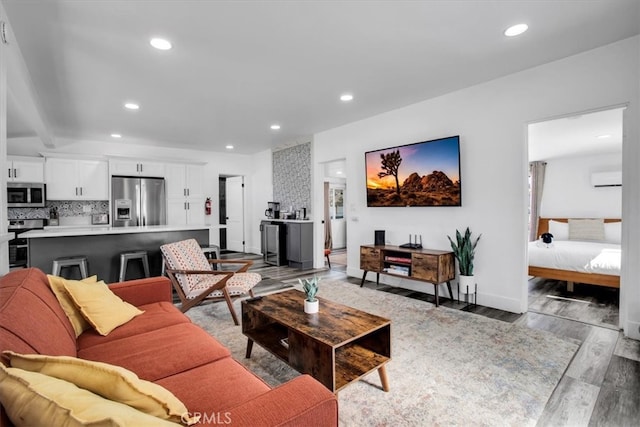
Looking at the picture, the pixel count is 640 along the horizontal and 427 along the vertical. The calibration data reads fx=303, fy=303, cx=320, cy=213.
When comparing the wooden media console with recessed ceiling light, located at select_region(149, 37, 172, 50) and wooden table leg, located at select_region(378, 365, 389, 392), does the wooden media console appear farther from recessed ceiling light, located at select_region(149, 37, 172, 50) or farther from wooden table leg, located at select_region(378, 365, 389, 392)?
recessed ceiling light, located at select_region(149, 37, 172, 50)

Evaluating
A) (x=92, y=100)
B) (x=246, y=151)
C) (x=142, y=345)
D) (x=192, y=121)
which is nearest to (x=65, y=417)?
(x=142, y=345)

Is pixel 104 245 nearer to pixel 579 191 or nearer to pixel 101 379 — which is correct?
pixel 101 379

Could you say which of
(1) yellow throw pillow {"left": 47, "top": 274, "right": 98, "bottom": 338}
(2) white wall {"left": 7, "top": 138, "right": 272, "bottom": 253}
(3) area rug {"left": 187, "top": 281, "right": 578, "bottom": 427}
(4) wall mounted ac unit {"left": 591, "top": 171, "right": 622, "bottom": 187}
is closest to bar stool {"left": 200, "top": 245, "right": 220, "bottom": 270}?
(3) area rug {"left": 187, "top": 281, "right": 578, "bottom": 427}

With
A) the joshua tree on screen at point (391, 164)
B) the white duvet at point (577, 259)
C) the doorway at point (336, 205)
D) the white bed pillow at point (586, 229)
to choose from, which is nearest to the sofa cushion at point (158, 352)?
the joshua tree on screen at point (391, 164)

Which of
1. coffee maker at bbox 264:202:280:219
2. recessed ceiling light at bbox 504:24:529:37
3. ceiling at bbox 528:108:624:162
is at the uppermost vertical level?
recessed ceiling light at bbox 504:24:529:37

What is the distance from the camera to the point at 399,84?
357 cm

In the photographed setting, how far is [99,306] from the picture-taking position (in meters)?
1.93

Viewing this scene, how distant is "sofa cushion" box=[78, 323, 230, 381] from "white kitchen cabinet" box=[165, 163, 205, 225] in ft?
17.1

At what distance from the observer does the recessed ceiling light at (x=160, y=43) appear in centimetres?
256

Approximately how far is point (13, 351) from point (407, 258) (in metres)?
3.77

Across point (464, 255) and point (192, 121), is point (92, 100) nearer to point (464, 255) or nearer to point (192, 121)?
point (192, 121)

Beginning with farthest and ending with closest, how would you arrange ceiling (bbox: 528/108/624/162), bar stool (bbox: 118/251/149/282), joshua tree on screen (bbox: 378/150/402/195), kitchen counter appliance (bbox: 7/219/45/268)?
kitchen counter appliance (bbox: 7/219/45/268)
joshua tree on screen (bbox: 378/150/402/195)
ceiling (bbox: 528/108/624/162)
bar stool (bbox: 118/251/149/282)

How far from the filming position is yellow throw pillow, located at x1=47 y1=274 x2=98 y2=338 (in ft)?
5.93

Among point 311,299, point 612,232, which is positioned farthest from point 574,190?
point 311,299
